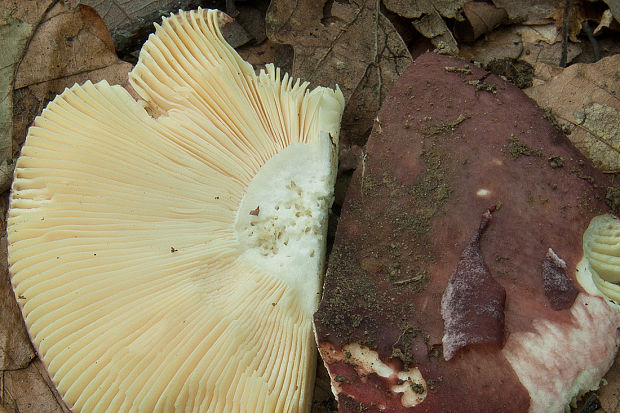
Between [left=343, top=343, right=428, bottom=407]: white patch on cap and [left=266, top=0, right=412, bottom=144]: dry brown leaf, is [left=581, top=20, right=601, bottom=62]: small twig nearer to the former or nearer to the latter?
[left=266, top=0, right=412, bottom=144]: dry brown leaf

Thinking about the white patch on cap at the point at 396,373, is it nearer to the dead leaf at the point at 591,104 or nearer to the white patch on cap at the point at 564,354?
the white patch on cap at the point at 564,354

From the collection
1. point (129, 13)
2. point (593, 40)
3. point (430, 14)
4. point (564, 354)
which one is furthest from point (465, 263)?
point (129, 13)

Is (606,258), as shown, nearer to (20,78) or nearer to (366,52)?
(366,52)

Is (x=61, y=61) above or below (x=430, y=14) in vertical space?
above

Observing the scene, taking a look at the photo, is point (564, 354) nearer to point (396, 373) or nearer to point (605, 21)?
point (396, 373)

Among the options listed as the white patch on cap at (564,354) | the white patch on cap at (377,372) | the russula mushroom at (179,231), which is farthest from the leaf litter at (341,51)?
the white patch on cap at (564,354)

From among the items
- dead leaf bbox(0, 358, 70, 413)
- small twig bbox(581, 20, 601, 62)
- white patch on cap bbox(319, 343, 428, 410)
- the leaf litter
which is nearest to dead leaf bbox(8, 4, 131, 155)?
the leaf litter

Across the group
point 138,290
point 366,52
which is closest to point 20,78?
point 138,290
